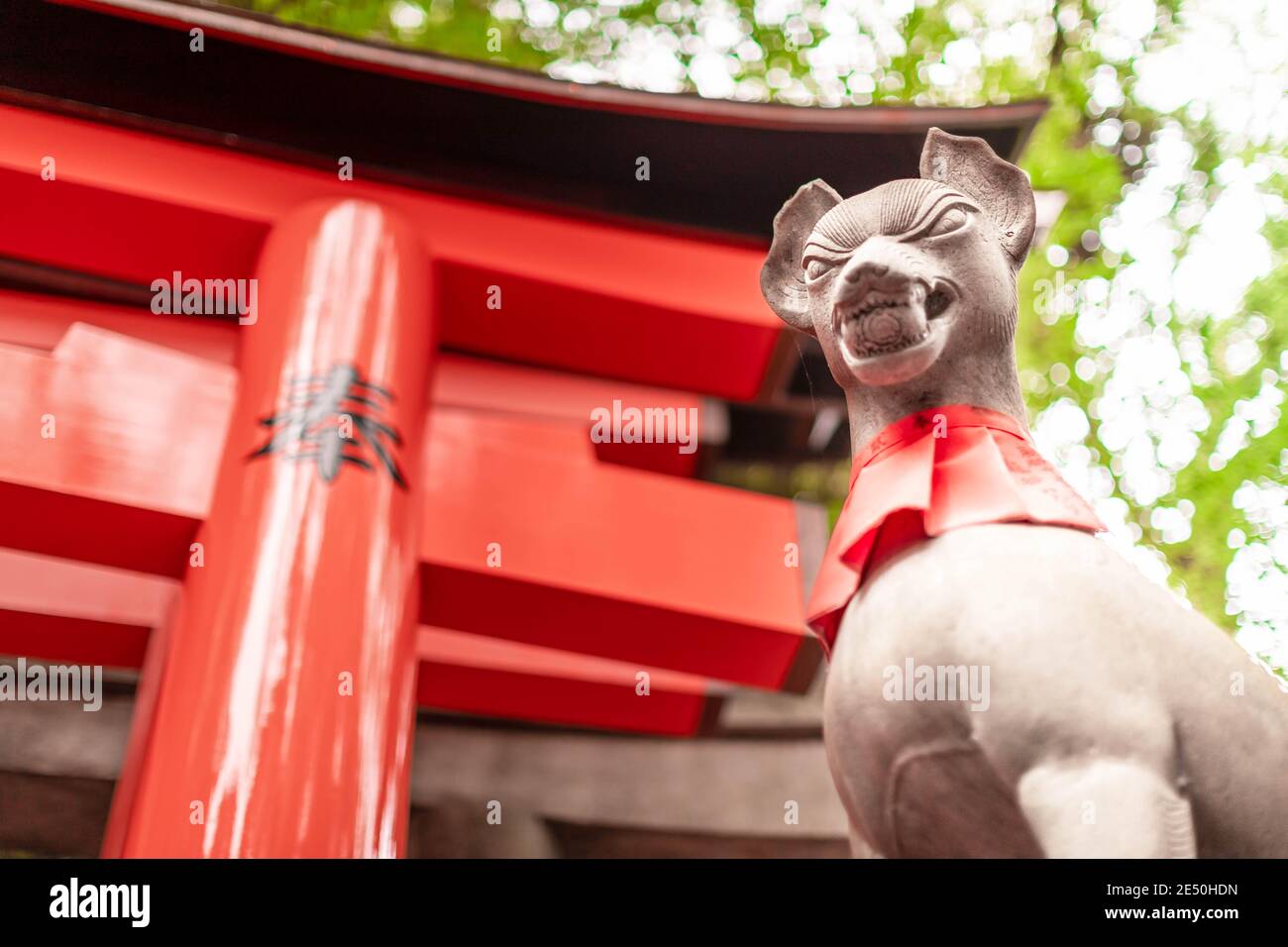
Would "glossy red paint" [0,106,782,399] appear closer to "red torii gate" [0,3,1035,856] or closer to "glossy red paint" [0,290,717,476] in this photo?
"red torii gate" [0,3,1035,856]

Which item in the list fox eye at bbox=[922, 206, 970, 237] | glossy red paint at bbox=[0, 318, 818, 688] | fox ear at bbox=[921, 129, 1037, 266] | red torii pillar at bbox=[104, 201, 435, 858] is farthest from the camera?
glossy red paint at bbox=[0, 318, 818, 688]

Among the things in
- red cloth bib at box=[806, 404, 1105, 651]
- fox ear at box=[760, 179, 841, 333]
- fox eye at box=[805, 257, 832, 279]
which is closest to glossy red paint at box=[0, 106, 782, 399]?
fox ear at box=[760, 179, 841, 333]

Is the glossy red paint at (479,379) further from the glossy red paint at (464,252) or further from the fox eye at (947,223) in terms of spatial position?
the fox eye at (947,223)

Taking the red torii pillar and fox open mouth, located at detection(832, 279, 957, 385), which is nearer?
fox open mouth, located at detection(832, 279, 957, 385)

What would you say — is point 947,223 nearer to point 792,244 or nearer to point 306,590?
point 792,244

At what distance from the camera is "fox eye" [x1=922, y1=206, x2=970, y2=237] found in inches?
69.2

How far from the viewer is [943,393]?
1.77 metres

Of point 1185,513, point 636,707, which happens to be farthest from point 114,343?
point 1185,513

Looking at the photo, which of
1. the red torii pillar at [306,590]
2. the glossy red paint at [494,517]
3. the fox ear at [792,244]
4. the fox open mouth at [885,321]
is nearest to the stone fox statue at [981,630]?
the fox open mouth at [885,321]

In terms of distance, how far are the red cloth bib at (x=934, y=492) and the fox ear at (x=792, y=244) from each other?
1.12 feet

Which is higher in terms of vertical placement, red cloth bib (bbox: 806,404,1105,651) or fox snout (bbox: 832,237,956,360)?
fox snout (bbox: 832,237,956,360)

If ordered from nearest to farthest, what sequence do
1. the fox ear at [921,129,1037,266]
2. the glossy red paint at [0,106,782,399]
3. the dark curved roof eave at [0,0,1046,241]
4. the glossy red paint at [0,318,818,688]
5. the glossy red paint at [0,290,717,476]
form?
the fox ear at [921,129,1037,266], the glossy red paint at [0,318,818,688], the dark curved roof eave at [0,0,1046,241], the glossy red paint at [0,106,782,399], the glossy red paint at [0,290,717,476]

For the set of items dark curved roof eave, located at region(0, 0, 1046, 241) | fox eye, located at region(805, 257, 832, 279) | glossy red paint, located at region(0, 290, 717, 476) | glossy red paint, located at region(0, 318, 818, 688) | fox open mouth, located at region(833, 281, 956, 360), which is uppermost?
dark curved roof eave, located at region(0, 0, 1046, 241)
